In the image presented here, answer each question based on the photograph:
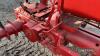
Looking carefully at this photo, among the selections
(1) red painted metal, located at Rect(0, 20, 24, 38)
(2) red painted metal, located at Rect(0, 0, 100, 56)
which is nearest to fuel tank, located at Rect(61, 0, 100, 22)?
(2) red painted metal, located at Rect(0, 0, 100, 56)

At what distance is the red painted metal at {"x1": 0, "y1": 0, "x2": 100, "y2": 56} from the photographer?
1.68m

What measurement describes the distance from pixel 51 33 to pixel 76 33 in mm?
236

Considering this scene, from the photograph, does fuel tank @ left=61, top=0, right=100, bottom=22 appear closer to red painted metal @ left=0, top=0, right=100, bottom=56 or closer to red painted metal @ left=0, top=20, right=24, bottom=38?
red painted metal @ left=0, top=0, right=100, bottom=56

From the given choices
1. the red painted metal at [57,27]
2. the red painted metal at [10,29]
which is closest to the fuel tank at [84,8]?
the red painted metal at [57,27]

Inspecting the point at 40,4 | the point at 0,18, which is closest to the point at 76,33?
the point at 40,4

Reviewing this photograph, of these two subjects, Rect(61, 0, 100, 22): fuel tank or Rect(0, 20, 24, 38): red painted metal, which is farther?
Rect(0, 20, 24, 38): red painted metal

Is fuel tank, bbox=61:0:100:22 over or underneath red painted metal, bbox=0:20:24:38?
over

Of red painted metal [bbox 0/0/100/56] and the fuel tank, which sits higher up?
the fuel tank

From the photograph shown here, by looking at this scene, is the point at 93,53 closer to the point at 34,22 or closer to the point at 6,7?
the point at 34,22

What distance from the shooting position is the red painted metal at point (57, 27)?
1.68 m

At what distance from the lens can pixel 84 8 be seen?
5.56 feet

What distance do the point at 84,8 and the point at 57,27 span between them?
0.34m

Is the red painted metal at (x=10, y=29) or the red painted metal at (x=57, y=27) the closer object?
the red painted metal at (x=57, y=27)

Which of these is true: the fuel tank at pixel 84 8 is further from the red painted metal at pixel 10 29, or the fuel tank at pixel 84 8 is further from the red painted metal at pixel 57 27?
the red painted metal at pixel 10 29
